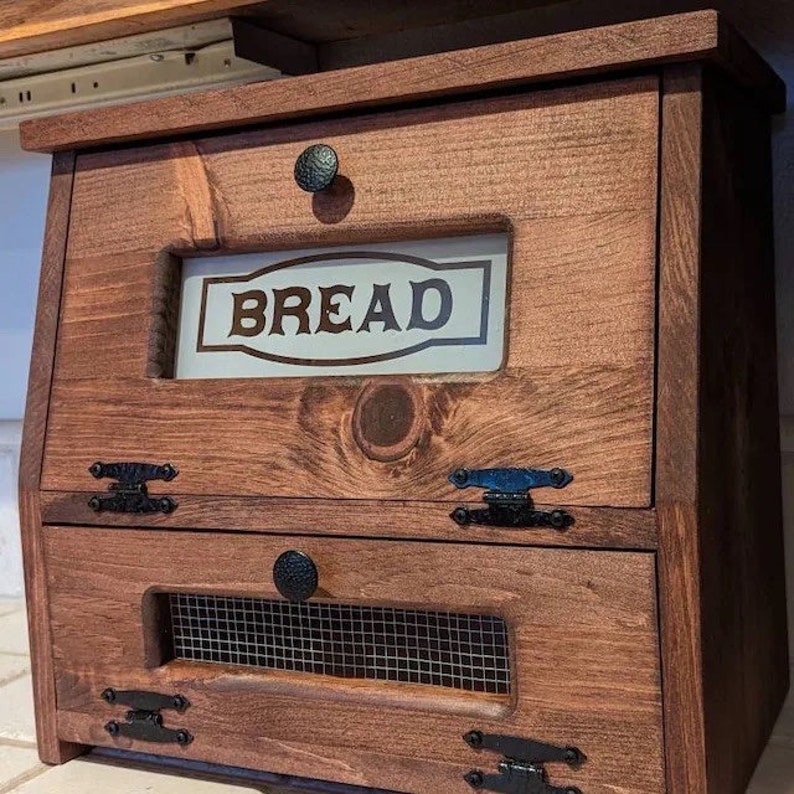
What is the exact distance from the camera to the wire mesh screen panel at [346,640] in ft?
2.81

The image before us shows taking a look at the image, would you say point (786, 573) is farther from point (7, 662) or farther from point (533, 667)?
point (7, 662)

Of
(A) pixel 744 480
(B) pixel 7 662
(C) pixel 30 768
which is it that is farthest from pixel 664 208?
(B) pixel 7 662

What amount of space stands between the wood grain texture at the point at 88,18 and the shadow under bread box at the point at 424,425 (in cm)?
13

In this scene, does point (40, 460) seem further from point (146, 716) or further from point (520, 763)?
point (520, 763)

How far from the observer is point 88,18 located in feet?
3.52

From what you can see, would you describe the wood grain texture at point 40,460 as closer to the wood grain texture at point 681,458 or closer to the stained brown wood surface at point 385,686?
the stained brown wood surface at point 385,686

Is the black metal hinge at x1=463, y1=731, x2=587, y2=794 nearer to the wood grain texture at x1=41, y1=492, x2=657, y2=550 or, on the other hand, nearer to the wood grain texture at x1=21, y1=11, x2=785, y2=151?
the wood grain texture at x1=41, y1=492, x2=657, y2=550

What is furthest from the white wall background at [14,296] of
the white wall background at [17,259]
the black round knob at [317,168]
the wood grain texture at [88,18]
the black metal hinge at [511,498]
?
the black metal hinge at [511,498]

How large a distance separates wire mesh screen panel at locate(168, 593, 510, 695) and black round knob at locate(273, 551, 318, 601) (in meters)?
0.04

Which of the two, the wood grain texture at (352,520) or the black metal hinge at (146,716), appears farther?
the black metal hinge at (146,716)

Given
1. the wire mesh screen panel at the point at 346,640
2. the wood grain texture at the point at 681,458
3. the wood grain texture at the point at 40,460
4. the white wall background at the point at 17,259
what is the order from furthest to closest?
the white wall background at the point at 17,259 < the wood grain texture at the point at 40,460 < the wire mesh screen panel at the point at 346,640 < the wood grain texture at the point at 681,458

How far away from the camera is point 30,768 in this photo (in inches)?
39.0

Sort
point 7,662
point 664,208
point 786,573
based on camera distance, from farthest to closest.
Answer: point 7,662, point 786,573, point 664,208

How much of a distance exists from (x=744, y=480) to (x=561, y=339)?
0.21 metres
